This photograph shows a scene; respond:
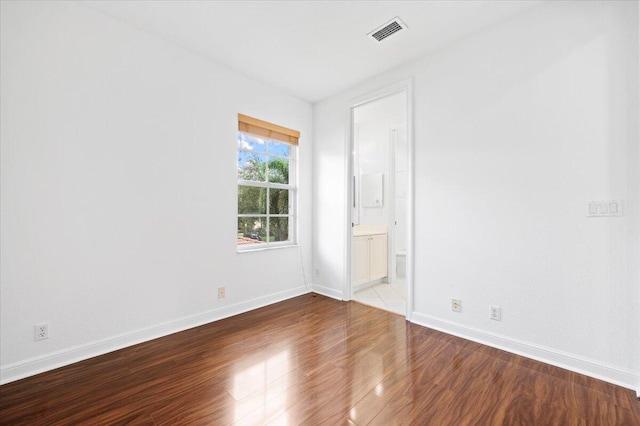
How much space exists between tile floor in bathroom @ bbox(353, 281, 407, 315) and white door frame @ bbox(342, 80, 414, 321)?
28cm

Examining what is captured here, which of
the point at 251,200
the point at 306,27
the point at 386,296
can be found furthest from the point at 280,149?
the point at 386,296

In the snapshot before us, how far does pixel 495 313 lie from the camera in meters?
2.34

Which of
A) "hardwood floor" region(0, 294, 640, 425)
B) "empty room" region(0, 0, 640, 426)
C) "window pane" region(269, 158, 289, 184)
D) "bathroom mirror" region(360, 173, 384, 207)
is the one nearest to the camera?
"hardwood floor" region(0, 294, 640, 425)

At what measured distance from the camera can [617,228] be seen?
1.86 m

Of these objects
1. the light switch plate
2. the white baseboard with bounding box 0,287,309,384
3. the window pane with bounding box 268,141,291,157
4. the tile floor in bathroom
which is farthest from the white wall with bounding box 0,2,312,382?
the light switch plate

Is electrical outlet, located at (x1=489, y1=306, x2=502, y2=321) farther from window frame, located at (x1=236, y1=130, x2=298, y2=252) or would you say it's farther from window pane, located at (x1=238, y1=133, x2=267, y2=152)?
window pane, located at (x1=238, y1=133, x2=267, y2=152)

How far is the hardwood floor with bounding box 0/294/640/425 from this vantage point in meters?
1.53

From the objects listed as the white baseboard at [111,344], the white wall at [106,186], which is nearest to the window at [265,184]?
the white wall at [106,186]

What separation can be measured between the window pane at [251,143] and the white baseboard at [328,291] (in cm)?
197

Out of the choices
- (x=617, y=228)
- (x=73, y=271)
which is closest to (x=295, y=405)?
(x=73, y=271)

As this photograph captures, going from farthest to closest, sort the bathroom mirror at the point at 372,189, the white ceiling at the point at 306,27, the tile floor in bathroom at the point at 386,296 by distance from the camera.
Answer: the bathroom mirror at the point at 372,189 < the tile floor in bathroom at the point at 386,296 < the white ceiling at the point at 306,27

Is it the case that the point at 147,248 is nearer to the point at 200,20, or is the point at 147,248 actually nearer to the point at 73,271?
the point at 73,271

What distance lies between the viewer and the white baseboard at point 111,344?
1891mm

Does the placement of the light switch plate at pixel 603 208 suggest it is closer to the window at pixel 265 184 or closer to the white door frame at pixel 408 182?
the white door frame at pixel 408 182
